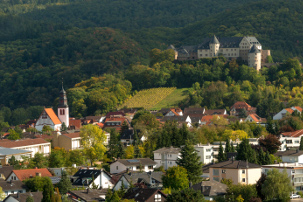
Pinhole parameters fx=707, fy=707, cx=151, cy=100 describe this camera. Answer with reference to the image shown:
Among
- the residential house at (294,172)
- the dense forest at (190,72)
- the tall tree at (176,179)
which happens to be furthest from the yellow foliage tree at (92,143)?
the dense forest at (190,72)

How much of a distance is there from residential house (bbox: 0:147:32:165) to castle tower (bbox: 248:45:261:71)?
2682 inches

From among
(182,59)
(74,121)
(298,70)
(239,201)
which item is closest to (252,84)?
(298,70)

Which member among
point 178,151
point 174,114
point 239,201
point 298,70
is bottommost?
point 239,201

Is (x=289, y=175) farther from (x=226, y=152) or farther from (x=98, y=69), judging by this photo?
(x=98, y=69)

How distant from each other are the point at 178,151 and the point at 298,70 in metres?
64.3

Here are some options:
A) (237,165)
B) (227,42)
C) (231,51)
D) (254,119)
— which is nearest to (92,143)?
(237,165)

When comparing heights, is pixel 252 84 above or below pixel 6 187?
above

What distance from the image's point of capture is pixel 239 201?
5312 cm

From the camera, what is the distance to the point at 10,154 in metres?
70.4

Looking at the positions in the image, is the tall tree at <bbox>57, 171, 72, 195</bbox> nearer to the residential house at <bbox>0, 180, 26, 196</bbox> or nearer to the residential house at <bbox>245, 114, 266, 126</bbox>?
the residential house at <bbox>0, 180, 26, 196</bbox>

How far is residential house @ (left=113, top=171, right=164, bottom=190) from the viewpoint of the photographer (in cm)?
5950

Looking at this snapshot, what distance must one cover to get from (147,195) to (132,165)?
15.6 m

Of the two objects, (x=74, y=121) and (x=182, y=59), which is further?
(x=182, y=59)

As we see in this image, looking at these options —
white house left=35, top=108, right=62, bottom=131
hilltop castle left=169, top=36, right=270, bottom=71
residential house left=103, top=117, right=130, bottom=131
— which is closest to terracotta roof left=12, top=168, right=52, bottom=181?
white house left=35, top=108, right=62, bottom=131
